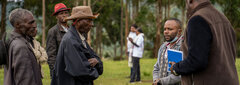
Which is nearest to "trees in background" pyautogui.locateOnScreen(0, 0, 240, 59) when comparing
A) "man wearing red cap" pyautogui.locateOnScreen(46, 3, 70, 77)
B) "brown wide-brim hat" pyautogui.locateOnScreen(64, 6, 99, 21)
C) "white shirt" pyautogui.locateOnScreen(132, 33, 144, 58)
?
"white shirt" pyautogui.locateOnScreen(132, 33, 144, 58)

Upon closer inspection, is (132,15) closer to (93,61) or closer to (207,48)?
(93,61)

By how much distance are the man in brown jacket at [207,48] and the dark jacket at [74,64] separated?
3.82 feet

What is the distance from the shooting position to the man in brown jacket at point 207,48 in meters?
2.92

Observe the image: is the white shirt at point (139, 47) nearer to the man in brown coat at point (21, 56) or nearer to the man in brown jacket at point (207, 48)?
the man in brown coat at point (21, 56)

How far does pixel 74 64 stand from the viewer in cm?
373

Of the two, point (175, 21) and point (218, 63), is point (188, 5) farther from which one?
point (175, 21)

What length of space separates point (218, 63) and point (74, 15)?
1904 millimetres

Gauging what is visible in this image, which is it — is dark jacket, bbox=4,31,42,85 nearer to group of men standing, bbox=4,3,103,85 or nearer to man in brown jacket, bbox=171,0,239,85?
group of men standing, bbox=4,3,103,85

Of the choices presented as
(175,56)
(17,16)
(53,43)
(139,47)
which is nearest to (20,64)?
(17,16)

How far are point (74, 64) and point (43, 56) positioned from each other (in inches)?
18.5

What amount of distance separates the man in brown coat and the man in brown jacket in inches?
61.0

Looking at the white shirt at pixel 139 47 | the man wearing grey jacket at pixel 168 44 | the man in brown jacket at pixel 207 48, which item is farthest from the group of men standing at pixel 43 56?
the white shirt at pixel 139 47

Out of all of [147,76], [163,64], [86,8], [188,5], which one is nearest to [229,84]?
[188,5]

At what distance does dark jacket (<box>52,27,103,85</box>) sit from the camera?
12.3 ft
